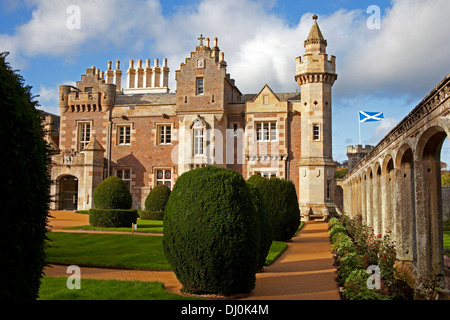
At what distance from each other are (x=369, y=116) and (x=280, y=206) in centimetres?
1158

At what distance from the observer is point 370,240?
42.6 ft

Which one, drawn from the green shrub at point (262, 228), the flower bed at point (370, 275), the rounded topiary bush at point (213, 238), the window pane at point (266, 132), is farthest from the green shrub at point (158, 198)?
the rounded topiary bush at point (213, 238)

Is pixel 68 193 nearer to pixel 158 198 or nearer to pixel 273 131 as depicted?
pixel 158 198

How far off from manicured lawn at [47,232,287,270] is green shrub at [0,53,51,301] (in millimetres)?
4856

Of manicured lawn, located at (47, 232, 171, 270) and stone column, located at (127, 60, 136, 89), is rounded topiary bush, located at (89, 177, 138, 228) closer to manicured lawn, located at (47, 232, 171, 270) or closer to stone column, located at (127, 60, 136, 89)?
manicured lawn, located at (47, 232, 171, 270)

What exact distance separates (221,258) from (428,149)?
4457mm

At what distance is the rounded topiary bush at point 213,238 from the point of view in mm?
7699

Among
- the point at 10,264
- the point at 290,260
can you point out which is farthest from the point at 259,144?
the point at 10,264

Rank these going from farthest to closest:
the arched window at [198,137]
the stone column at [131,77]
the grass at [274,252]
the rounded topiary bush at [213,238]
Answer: the stone column at [131,77] → the arched window at [198,137] → the grass at [274,252] → the rounded topiary bush at [213,238]

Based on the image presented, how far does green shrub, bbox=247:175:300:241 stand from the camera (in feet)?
58.5

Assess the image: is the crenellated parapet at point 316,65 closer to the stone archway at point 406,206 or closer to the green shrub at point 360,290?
the stone archway at point 406,206

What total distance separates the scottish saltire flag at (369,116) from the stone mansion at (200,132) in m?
3.15

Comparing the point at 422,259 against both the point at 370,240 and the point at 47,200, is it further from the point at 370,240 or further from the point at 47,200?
the point at 47,200

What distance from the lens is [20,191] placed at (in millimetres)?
4590
